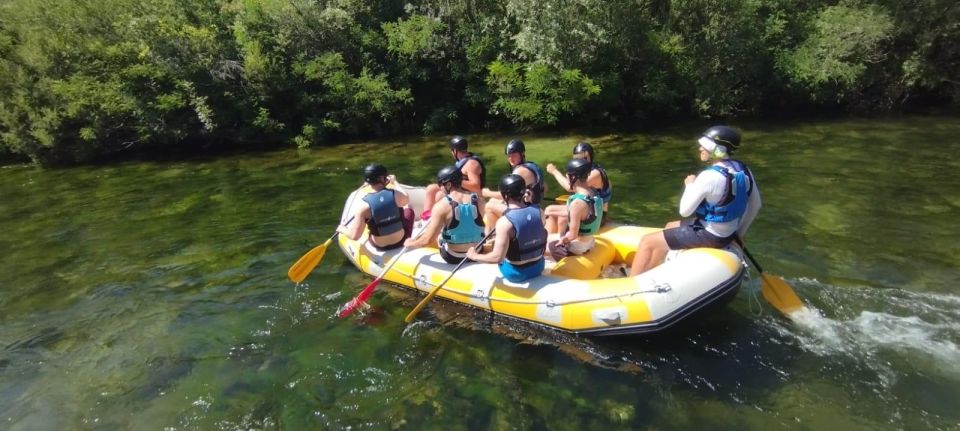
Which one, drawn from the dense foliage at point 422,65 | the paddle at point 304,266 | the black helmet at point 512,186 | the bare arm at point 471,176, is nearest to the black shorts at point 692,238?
the black helmet at point 512,186

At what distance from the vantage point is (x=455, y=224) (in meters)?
5.28

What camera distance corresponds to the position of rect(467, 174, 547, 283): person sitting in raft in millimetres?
4477

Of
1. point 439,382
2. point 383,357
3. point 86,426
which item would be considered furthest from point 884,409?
point 86,426

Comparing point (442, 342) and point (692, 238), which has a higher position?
point (692, 238)

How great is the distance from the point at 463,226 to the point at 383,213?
0.88 m

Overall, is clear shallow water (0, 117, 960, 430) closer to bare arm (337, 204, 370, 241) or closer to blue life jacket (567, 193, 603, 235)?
bare arm (337, 204, 370, 241)

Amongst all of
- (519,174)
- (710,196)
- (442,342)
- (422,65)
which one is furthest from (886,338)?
(422,65)

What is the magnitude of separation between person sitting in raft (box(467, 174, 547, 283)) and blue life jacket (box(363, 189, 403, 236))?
1.32m

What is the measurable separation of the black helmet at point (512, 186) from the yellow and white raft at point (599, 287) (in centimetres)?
79

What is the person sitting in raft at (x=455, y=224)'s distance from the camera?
526cm

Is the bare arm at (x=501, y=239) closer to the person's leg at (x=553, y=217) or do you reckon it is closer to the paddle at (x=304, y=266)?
the person's leg at (x=553, y=217)

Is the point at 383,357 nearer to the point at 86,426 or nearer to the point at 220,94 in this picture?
the point at 86,426

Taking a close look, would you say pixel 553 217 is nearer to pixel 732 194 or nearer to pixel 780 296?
pixel 732 194

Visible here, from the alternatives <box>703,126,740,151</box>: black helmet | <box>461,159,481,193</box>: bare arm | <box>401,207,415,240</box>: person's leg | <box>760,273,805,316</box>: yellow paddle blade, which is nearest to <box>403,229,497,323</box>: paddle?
<box>461,159,481,193</box>: bare arm
